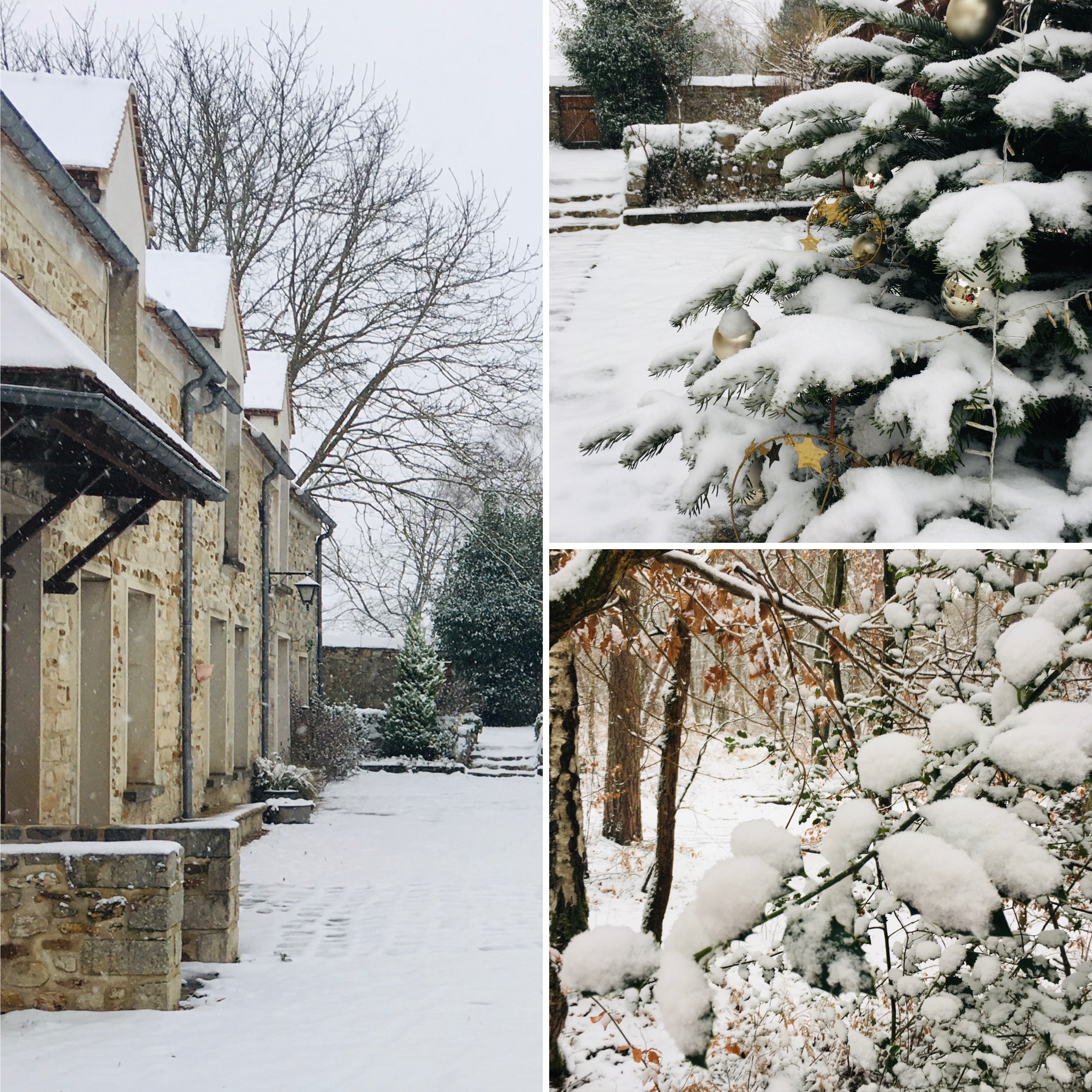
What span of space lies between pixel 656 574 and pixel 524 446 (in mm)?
3388

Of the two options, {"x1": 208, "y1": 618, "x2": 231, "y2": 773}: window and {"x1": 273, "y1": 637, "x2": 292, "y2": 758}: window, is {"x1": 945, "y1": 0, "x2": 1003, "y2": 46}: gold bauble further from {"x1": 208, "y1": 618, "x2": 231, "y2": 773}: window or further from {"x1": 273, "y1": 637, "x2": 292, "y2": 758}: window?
{"x1": 273, "y1": 637, "x2": 292, "y2": 758}: window

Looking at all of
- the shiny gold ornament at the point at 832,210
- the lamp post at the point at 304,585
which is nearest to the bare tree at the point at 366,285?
the lamp post at the point at 304,585

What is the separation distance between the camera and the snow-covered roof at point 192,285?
4.13 m

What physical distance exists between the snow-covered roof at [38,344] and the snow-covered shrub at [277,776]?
8.61ft

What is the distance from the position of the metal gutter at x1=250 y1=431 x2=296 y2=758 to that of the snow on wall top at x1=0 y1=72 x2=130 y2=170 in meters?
1.44

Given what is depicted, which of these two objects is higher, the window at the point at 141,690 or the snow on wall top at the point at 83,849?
the window at the point at 141,690

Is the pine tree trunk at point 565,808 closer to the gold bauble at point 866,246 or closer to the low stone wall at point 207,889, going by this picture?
the gold bauble at point 866,246

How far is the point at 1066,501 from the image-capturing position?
1.21 meters

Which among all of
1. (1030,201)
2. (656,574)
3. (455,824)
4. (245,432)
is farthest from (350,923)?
(1030,201)

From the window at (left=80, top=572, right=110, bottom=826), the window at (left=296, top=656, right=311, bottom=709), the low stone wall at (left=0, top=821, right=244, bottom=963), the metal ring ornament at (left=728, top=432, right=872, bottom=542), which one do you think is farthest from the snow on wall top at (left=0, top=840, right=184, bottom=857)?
the metal ring ornament at (left=728, top=432, right=872, bottom=542)

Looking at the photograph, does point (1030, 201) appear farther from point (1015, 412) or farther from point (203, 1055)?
point (203, 1055)

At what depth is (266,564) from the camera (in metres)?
4.97

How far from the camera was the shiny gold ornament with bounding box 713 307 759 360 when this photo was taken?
130 cm

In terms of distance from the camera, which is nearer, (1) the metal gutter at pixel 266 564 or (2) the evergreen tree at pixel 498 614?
(1) the metal gutter at pixel 266 564
